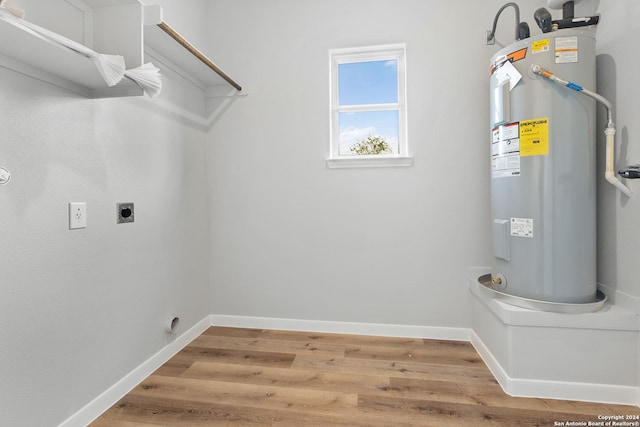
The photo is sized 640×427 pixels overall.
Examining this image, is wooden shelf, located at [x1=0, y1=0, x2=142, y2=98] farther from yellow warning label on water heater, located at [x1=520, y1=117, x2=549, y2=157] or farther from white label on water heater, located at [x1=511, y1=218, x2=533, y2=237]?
white label on water heater, located at [x1=511, y1=218, x2=533, y2=237]

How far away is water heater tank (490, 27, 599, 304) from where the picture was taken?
5.31 feet

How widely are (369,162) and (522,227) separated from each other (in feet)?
3.48

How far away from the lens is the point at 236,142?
2506mm

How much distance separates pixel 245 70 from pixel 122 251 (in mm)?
1638

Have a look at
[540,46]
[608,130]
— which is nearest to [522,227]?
[608,130]

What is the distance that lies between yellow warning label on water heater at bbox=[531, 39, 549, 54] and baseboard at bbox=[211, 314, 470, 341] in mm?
1810

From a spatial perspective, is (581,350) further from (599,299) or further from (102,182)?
(102,182)

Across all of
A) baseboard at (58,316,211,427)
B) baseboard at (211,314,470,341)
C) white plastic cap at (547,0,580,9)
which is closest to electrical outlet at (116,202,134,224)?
baseboard at (58,316,211,427)

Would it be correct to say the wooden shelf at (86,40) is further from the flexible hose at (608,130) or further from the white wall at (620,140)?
the white wall at (620,140)

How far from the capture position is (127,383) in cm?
168

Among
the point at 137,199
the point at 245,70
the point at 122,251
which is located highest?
the point at 245,70

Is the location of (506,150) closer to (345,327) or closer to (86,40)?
(345,327)

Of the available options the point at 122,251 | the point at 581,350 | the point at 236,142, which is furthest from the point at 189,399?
the point at 581,350

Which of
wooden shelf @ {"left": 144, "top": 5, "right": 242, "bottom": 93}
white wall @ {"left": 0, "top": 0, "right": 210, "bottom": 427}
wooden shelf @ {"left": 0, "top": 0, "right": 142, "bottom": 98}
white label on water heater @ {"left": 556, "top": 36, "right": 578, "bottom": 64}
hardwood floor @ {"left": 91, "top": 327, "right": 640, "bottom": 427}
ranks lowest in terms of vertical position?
hardwood floor @ {"left": 91, "top": 327, "right": 640, "bottom": 427}
